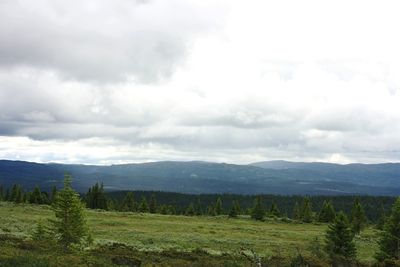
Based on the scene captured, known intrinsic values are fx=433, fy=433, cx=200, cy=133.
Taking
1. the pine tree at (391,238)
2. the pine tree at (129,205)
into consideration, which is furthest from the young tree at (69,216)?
the pine tree at (129,205)

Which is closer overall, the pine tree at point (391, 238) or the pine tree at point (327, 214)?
the pine tree at point (391, 238)

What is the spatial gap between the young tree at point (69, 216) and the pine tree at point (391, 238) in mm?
26834

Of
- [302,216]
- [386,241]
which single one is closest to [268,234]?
[386,241]

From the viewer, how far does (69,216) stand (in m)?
30.9

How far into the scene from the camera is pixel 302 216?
355ft

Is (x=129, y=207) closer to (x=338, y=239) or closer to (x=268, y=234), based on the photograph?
(x=268, y=234)

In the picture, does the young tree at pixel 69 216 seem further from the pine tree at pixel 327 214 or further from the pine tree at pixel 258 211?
the pine tree at pixel 327 214

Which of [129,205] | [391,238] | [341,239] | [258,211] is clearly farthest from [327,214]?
[391,238]

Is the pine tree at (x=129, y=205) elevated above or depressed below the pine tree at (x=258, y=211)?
below

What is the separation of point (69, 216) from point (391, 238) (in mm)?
30292

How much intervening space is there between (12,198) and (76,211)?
9885 centimetres

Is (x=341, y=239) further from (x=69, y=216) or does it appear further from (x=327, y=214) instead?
(x=327, y=214)

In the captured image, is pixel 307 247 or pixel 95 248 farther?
pixel 307 247

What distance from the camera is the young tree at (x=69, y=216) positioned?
99.7 ft
